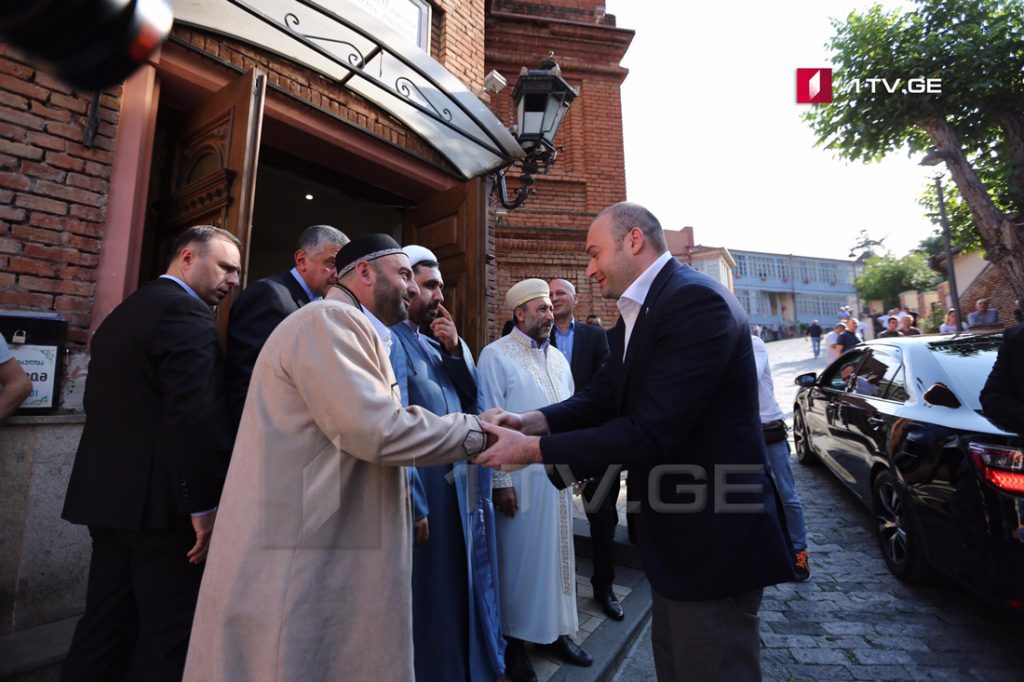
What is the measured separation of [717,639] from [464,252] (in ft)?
13.6

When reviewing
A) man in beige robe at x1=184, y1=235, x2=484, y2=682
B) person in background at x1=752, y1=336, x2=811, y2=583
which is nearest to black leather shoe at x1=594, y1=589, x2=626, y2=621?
person in background at x1=752, y1=336, x2=811, y2=583

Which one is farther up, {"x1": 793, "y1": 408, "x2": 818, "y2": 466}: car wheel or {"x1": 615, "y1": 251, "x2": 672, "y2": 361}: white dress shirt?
{"x1": 615, "y1": 251, "x2": 672, "y2": 361}: white dress shirt

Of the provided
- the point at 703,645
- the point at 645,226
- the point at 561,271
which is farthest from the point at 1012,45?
the point at 703,645

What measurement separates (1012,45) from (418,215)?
1536 cm

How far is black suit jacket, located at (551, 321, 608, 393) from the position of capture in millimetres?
4176

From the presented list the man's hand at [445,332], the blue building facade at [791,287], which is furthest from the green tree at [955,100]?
the blue building facade at [791,287]

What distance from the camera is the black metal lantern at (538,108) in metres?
5.42

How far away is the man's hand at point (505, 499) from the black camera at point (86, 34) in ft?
8.16

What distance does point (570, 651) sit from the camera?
280 cm

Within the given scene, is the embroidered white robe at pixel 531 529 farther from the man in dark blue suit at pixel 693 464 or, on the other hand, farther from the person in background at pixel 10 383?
the person in background at pixel 10 383

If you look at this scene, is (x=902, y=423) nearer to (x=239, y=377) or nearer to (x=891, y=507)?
(x=891, y=507)

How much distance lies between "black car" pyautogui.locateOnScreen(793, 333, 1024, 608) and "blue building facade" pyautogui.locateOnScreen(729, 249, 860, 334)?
187ft

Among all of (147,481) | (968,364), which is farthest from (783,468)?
(147,481)

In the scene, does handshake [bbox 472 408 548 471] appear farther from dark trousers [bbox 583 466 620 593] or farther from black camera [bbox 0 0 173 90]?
dark trousers [bbox 583 466 620 593]
